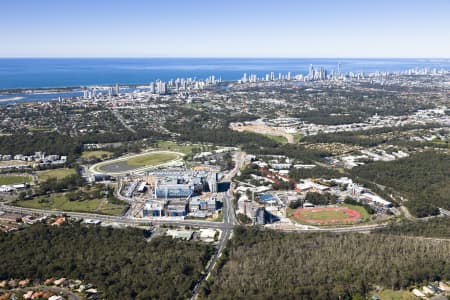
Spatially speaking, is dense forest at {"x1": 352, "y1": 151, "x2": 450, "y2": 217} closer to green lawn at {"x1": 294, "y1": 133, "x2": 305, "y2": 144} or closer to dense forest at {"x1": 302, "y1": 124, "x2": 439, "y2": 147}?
dense forest at {"x1": 302, "y1": 124, "x2": 439, "y2": 147}

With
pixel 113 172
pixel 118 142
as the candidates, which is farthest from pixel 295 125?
pixel 113 172

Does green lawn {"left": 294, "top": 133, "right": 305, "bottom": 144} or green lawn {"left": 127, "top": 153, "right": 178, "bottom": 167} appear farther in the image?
green lawn {"left": 294, "top": 133, "right": 305, "bottom": 144}

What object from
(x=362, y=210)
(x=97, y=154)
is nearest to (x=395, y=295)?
(x=362, y=210)

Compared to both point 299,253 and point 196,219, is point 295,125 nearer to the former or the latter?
point 196,219

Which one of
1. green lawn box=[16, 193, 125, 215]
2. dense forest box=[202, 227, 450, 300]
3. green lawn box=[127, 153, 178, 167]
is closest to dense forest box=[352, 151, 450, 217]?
dense forest box=[202, 227, 450, 300]

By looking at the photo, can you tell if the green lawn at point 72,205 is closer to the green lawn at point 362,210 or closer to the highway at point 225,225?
the highway at point 225,225

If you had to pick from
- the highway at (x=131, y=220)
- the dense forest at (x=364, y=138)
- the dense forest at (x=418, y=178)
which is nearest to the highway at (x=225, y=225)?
the highway at (x=131, y=220)
